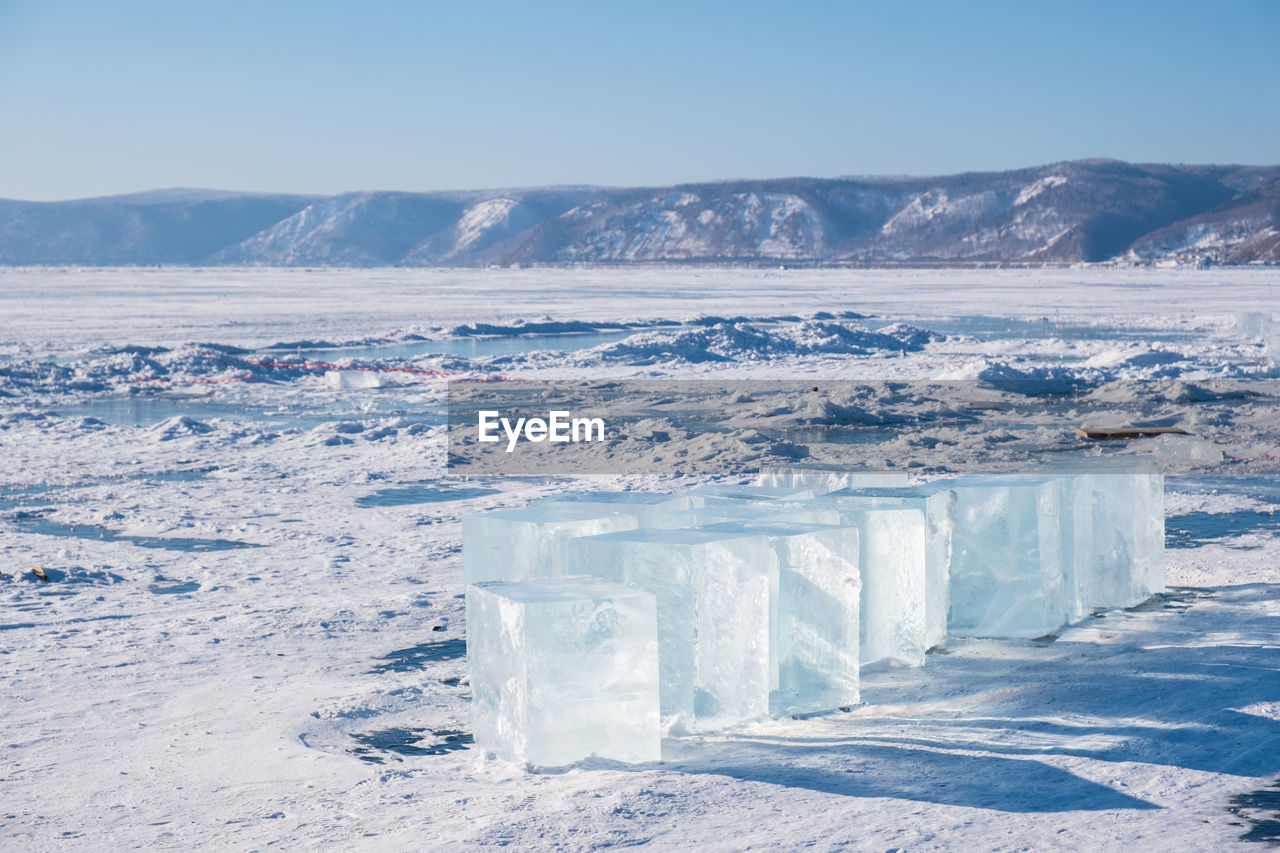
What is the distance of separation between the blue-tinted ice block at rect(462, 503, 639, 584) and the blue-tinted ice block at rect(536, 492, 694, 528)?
0.09m

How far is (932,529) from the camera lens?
520 cm

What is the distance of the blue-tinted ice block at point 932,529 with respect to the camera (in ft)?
16.7

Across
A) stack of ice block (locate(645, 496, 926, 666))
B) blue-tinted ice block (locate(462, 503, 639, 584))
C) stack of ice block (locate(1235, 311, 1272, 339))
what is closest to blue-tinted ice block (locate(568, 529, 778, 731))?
blue-tinted ice block (locate(462, 503, 639, 584))

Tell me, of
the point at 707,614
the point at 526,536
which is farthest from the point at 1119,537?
the point at 526,536

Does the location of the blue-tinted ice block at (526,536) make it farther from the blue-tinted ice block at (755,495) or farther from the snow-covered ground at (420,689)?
the blue-tinted ice block at (755,495)

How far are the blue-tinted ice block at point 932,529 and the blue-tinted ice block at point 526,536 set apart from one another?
0.98m

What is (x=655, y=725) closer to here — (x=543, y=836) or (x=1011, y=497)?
(x=543, y=836)

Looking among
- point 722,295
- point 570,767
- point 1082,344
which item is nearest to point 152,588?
point 570,767

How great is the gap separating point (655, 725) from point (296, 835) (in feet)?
3.53

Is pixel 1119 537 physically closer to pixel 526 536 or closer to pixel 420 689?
pixel 526 536

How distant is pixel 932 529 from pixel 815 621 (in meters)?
0.95

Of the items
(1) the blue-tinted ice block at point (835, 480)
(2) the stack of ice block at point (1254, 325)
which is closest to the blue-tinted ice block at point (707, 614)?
(1) the blue-tinted ice block at point (835, 480)

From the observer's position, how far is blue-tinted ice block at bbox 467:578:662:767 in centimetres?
378

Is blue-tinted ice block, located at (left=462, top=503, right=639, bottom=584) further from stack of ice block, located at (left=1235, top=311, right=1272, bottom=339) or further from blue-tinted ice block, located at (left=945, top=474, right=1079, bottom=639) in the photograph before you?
stack of ice block, located at (left=1235, top=311, right=1272, bottom=339)
